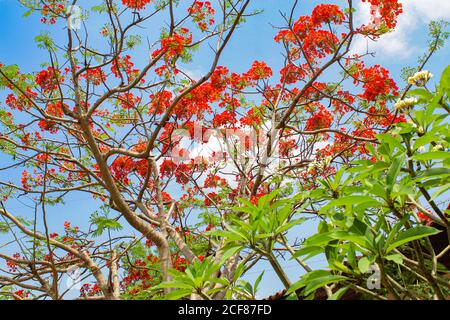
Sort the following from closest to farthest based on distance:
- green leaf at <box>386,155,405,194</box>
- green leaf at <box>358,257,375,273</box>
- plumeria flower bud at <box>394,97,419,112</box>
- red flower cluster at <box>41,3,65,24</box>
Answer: green leaf at <box>358,257,375,273</box>, green leaf at <box>386,155,405,194</box>, plumeria flower bud at <box>394,97,419,112</box>, red flower cluster at <box>41,3,65,24</box>

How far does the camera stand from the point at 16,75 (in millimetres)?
4969

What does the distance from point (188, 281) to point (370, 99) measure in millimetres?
4984

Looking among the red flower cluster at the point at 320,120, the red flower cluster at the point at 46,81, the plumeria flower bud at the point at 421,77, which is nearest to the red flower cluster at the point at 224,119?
the red flower cluster at the point at 320,120

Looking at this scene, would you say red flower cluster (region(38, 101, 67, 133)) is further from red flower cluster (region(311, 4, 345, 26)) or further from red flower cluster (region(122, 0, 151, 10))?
red flower cluster (region(311, 4, 345, 26))

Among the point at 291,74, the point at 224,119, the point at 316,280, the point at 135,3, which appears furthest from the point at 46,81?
the point at 316,280

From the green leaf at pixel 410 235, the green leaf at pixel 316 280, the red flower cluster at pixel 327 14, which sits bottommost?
the green leaf at pixel 316 280

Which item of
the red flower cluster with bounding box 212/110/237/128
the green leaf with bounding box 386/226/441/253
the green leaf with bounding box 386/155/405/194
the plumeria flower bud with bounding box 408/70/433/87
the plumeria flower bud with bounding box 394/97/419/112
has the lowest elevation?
the green leaf with bounding box 386/226/441/253

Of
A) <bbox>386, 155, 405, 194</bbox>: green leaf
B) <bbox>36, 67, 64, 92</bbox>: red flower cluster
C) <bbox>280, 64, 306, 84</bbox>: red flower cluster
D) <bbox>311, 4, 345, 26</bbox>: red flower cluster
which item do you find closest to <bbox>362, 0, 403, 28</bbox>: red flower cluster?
<bbox>311, 4, 345, 26</bbox>: red flower cluster

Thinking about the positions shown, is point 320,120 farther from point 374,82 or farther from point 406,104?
point 406,104

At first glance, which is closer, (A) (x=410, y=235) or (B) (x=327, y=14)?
(A) (x=410, y=235)

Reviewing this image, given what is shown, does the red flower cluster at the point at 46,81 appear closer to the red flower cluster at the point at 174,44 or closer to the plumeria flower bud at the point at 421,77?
the red flower cluster at the point at 174,44

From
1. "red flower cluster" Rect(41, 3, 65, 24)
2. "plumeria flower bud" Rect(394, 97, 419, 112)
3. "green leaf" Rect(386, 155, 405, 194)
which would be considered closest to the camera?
"green leaf" Rect(386, 155, 405, 194)

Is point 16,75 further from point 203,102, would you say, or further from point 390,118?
point 390,118
